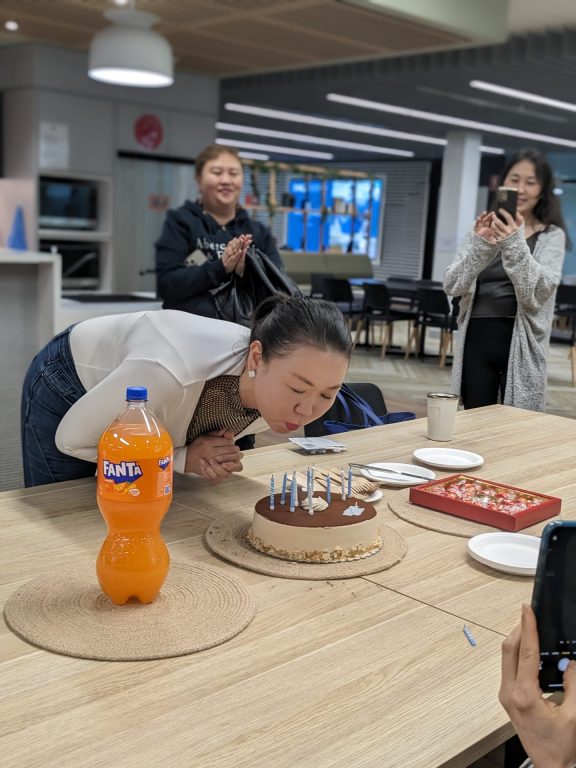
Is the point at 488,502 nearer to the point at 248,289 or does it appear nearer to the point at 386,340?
the point at 248,289

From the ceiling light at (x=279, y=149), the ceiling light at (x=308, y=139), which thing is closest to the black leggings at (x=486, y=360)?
the ceiling light at (x=308, y=139)

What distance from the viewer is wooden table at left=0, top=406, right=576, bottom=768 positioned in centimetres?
89

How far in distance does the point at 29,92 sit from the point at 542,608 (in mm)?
8214

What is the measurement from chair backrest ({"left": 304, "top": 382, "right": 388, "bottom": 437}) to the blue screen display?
11.0 metres


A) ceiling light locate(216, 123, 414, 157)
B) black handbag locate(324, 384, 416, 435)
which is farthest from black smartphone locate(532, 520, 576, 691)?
ceiling light locate(216, 123, 414, 157)

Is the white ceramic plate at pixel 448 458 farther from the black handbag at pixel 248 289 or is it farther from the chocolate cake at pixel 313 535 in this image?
the black handbag at pixel 248 289

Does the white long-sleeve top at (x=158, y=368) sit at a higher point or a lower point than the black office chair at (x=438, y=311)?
higher

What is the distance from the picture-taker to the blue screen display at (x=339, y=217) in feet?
48.1

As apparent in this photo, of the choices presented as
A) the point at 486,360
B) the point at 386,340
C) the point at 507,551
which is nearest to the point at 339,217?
the point at 386,340

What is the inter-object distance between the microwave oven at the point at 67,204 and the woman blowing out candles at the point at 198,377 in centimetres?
677

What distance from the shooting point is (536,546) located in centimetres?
153

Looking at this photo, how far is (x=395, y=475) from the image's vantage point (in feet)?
6.29

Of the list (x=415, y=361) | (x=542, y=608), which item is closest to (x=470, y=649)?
(x=542, y=608)

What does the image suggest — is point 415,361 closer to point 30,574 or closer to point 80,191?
point 80,191
